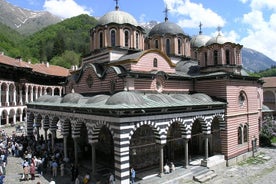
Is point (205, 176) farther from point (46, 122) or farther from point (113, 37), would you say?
point (46, 122)

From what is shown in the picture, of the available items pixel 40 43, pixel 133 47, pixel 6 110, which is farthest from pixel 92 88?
pixel 40 43

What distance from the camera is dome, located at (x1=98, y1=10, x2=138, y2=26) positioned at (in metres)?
22.3

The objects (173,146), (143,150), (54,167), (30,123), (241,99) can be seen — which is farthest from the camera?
(30,123)

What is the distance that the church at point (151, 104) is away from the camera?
14750 mm

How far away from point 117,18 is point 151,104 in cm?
1035

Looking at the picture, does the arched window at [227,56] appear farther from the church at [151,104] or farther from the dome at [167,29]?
the dome at [167,29]

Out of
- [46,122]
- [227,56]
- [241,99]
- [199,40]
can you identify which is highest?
[199,40]

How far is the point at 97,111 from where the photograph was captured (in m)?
14.4

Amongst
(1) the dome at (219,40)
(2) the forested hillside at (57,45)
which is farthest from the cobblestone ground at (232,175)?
(2) the forested hillside at (57,45)

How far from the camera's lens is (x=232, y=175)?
56.7 ft

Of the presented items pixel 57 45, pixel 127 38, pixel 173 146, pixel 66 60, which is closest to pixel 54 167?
pixel 173 146

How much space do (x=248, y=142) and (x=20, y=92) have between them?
3537 centimetres

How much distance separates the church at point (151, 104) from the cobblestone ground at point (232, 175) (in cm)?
85

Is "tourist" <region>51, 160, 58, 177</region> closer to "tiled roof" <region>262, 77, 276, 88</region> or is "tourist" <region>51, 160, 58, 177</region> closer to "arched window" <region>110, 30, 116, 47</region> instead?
"arched window" <region>110, 30, 116, 47</region>
